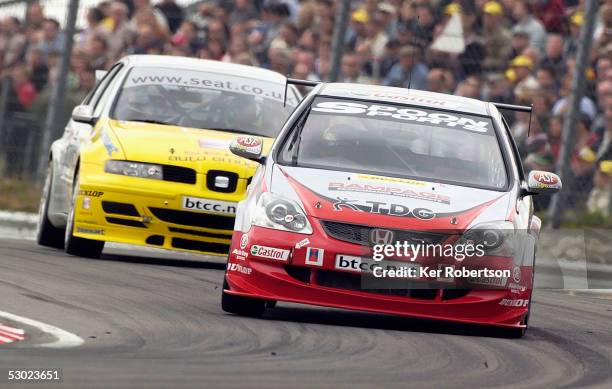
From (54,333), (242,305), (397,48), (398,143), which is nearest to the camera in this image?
(54,333)

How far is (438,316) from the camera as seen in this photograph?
8141mm

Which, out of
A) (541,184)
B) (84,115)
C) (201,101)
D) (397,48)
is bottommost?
(541,184)

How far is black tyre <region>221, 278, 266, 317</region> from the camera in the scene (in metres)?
8.35

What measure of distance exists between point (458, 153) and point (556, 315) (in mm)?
1375

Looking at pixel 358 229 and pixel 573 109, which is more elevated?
pixel 573 109

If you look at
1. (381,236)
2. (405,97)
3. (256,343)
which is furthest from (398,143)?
(256,343)

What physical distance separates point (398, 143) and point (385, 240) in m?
1.25

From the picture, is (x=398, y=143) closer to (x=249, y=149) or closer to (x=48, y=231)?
(x=249, y=149)

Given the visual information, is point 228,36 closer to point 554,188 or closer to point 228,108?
point 228,108

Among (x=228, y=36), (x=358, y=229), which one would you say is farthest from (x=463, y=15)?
(x=358, y=229)

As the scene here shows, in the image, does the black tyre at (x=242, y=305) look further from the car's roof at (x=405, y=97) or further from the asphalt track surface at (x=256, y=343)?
the car's roof at (x=405, y=97)

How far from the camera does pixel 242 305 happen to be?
8383 millimetres

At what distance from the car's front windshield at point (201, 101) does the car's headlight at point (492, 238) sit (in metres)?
4.25

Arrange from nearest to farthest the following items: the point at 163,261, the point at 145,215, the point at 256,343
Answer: the point at 256,343
the point at 145,215
the point at 163,261
